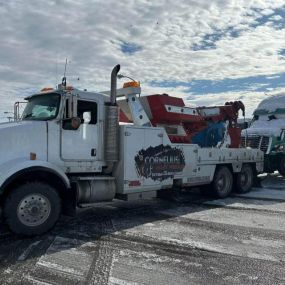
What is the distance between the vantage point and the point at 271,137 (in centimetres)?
1523

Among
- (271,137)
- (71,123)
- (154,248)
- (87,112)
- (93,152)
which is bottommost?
(154,248)

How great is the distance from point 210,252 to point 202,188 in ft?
18.7

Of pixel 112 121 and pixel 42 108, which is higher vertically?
pixel 42 108

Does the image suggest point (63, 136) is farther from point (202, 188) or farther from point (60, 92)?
point (202, 188)

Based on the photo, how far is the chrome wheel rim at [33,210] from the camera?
6.91 metres

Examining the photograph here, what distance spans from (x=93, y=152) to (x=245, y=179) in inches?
246

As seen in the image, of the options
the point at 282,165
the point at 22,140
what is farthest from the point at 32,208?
the point at 282,165

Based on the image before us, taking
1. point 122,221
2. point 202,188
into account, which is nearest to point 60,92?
point 122,221

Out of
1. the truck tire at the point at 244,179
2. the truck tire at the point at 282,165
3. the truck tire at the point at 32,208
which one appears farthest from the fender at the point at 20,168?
the truck tire at the point at 282,165

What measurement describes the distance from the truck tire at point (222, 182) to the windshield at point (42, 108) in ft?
18.0

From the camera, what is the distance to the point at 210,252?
613 cm

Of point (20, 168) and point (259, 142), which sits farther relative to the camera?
point (259, 142)

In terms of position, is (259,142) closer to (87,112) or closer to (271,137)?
(271,137)

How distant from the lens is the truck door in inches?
303
